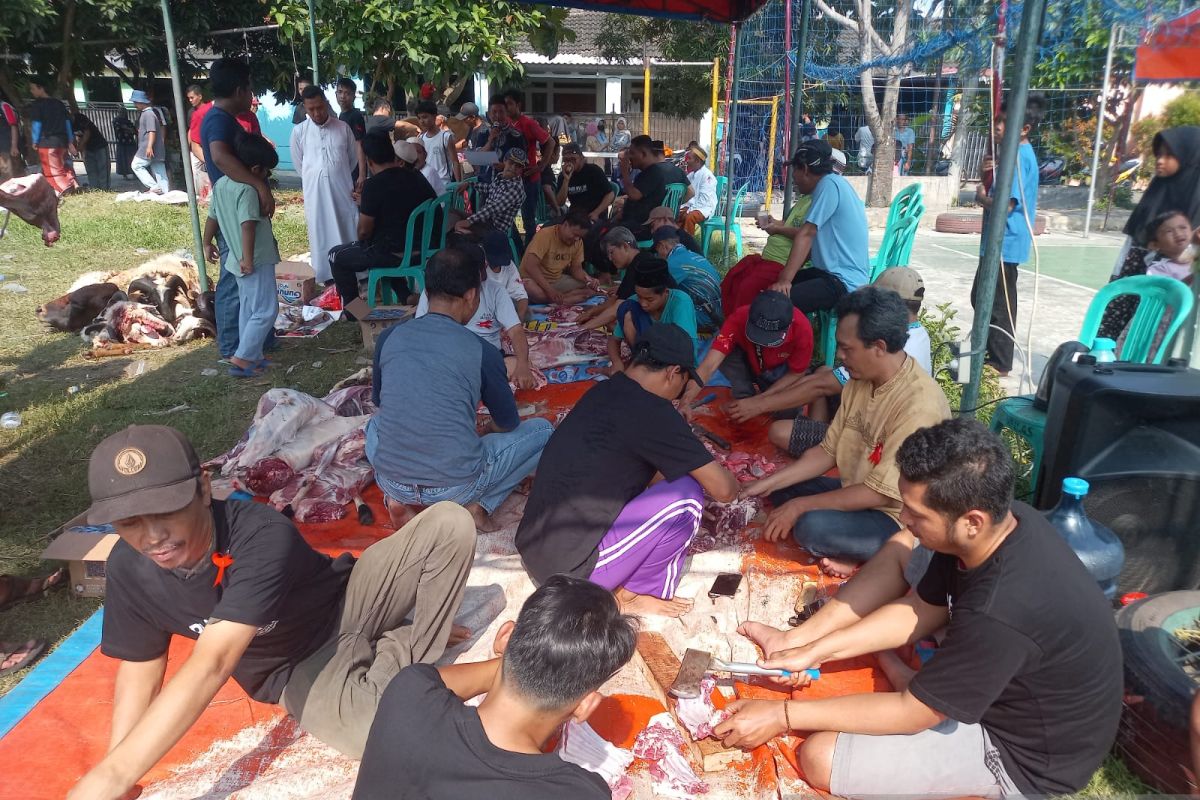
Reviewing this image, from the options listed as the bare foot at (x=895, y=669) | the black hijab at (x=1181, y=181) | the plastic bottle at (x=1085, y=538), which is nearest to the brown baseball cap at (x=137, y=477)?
the bare foot at (x=895, y=669)

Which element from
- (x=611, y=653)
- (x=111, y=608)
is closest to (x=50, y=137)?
(x=111, y=608)

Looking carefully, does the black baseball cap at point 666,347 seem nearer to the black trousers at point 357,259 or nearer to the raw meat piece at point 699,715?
the raw meat piece at point 699,715

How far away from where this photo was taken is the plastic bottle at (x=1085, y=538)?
105 inches

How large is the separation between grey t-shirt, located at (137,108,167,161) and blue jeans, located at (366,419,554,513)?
534 inches

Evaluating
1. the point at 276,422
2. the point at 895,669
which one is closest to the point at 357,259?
the point at 276,422

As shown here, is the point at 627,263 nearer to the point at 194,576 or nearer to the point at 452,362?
the point at 452,362

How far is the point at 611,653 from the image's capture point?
177 centimetres

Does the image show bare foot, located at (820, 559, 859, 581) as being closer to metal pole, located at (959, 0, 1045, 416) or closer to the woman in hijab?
metal pole, located at (959, 0, 1045, 416)

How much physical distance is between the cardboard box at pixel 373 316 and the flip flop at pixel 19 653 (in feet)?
11.4

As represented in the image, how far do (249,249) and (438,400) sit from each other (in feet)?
10.2

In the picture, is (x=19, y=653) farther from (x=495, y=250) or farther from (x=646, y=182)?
(x=646, y=182)

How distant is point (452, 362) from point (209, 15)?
53.7 feet

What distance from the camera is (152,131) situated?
564 inches

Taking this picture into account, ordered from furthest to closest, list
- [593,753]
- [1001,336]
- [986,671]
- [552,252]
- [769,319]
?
1. [552,252]
2. [1001,336]
3. [769,319]
4. [593,753]
5. [986,671]
